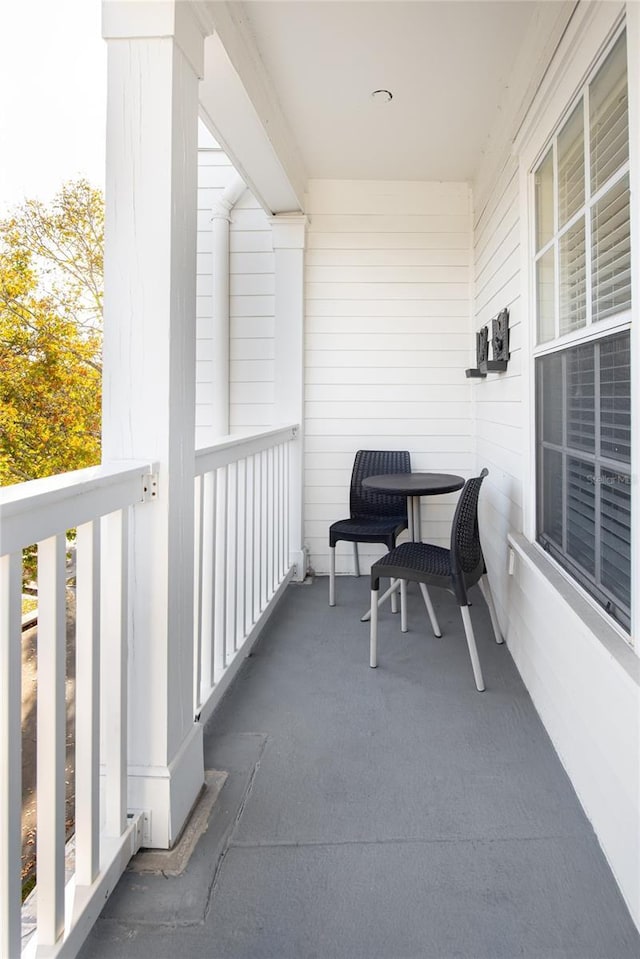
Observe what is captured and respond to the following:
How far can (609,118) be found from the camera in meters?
1.55

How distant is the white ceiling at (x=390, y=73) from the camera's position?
225 centimetres

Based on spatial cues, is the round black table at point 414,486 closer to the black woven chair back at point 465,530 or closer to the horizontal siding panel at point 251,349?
the black woven chair back at point 465,530

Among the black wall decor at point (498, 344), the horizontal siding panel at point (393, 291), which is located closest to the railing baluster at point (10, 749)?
the black wall decor at point (498, 344)

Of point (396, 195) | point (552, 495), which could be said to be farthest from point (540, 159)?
point (396, 195)

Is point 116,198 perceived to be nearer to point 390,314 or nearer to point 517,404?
point 517,404

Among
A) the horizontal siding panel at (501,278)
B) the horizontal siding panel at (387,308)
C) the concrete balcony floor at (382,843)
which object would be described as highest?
the horizontal siding panel at (387,308)

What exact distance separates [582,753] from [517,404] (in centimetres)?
152

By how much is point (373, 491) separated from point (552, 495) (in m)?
1.76

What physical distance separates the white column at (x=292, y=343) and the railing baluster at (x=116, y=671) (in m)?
2.55

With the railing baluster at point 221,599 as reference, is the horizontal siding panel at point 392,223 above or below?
above

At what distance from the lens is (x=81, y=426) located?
4.96m

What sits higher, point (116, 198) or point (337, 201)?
point (337, 201)

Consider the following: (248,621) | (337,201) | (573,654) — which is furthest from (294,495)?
(573,654)

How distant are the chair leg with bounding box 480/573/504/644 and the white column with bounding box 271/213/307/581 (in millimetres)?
1232
